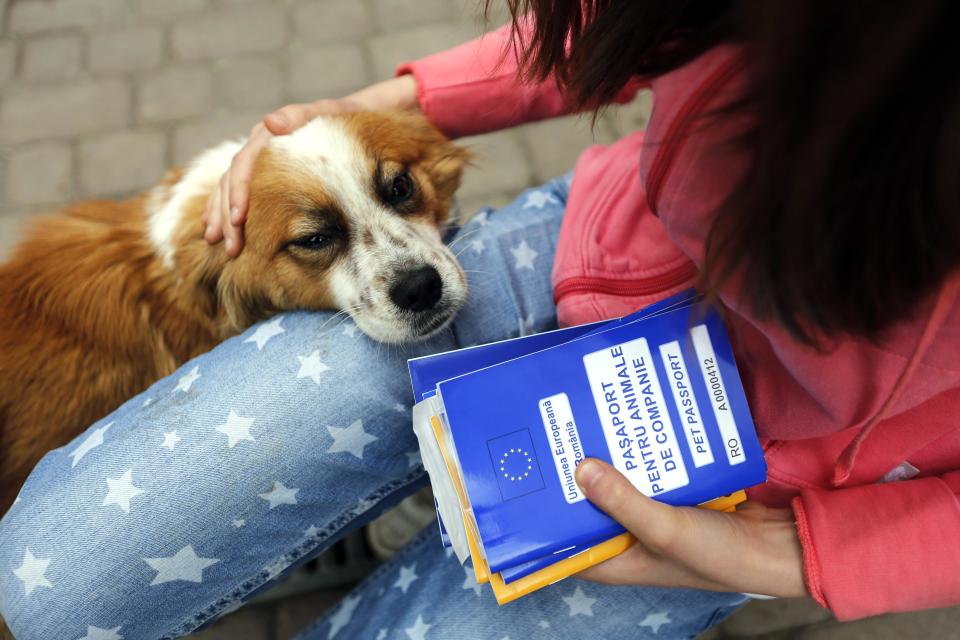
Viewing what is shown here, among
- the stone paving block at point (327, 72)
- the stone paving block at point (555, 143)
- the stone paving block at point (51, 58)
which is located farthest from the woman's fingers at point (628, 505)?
the stone paving block at point (51, 58)

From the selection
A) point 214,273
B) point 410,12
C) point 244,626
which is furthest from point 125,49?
point 244,626

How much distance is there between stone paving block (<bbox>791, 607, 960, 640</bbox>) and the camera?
5.60 ft

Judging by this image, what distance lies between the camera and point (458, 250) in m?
1.48

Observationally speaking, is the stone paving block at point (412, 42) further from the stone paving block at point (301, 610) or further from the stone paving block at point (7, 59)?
the stone paving block at point (301, 610)

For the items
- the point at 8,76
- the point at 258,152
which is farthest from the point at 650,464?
the point at 8,76

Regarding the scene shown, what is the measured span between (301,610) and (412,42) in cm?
213

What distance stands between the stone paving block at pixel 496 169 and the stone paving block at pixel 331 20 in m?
0.76

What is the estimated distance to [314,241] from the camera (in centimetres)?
144

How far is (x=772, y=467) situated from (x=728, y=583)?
0.20 meters

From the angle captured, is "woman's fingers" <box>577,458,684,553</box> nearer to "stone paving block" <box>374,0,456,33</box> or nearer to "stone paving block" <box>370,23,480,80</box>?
"stone paving block" <box>370,23,480,80</box>

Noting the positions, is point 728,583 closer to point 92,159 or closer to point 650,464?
point 650,464

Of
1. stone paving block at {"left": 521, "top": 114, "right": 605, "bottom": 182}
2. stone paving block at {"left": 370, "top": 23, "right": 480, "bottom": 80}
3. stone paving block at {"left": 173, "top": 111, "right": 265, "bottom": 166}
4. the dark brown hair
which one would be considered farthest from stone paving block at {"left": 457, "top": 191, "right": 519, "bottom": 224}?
the dark brown hair

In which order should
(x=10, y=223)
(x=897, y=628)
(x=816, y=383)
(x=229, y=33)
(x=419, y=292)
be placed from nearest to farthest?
(x=816, y=383)
(x=419, y=292)
(x=897, y=628)
(x=10, y=223)
(x=229, y=33)

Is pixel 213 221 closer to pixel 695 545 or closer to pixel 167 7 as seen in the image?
pixel 695 545
